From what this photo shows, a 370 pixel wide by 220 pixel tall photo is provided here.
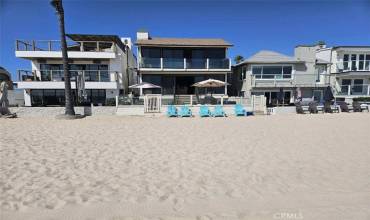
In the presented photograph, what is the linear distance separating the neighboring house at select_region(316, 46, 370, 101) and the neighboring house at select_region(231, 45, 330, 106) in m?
2.03

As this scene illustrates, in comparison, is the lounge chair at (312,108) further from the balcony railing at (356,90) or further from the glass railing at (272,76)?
the balcony railing at (356,90)

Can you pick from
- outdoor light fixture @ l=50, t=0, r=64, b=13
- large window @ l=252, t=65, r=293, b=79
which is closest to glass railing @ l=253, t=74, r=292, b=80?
Answer: large window @ l=252, t=65, r=293, b=79

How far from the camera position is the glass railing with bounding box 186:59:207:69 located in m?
21.9

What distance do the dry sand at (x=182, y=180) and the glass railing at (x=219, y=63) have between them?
1615 cm

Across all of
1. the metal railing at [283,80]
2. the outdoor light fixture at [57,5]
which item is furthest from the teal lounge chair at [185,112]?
the metal railing at [283,80]

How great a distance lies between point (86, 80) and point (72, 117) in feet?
24.0

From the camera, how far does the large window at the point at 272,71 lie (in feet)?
77.6

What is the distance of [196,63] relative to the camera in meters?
22.0

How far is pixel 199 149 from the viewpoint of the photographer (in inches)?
247

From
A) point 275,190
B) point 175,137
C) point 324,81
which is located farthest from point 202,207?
point 324,81

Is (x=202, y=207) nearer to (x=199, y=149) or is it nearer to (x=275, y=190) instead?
(x=275, y=190)

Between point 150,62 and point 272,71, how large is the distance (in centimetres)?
1391

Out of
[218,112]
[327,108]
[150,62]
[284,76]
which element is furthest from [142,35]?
[327,108]

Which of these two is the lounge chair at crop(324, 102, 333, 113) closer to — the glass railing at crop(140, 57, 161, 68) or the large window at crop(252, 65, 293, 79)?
the large window at crop(252, 65, 293, 79)
